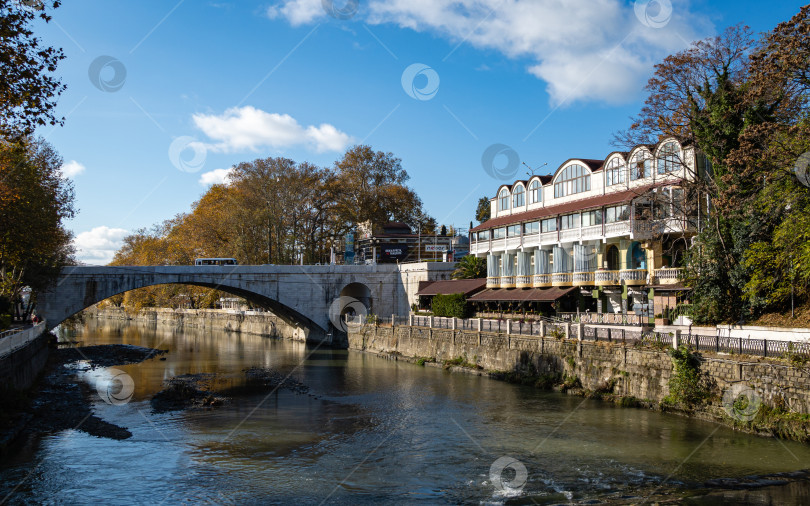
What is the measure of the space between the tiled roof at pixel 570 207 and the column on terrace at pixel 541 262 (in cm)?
272

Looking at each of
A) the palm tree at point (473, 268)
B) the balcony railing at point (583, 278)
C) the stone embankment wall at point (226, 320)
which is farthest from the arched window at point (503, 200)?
the stone embankment wall at point (226, 320)

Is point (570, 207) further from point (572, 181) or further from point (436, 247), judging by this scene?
point (436, 247)

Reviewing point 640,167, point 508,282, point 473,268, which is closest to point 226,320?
point 473,268

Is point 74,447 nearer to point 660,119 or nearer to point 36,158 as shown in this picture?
point 36,158

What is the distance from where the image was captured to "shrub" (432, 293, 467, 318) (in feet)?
160

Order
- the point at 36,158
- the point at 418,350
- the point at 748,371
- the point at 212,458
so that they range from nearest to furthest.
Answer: the point at 212,458
the point at 748,371
the point at 36,158
the point at 418,350

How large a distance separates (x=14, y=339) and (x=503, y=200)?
39.9 m

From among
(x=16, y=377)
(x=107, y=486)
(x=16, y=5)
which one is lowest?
(x=107, y=486)

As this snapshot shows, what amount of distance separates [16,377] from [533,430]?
21.5 m

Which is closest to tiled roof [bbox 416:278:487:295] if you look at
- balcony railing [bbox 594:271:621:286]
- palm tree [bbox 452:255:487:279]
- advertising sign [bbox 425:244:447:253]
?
palm tree [bbox 452:255:487:279]

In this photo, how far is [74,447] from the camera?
68.4 feet

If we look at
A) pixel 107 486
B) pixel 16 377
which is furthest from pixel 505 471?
pixel 16 377

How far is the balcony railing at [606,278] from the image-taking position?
1595 inches

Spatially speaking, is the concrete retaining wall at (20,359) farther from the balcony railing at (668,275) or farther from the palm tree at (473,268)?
the palm tree at (473,268)
